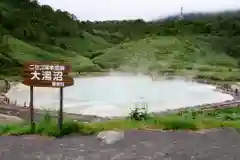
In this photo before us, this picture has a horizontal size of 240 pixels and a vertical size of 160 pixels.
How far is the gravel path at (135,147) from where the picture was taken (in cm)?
797

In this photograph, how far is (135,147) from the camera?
8.43 m

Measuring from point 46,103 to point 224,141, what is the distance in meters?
31.1

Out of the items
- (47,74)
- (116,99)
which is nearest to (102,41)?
(116,99)

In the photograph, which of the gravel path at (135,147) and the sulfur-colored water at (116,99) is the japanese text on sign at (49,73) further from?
the sulfur-colored water at (116,99)

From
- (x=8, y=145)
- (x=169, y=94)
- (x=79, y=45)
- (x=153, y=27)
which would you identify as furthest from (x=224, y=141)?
(x=153, y=27)

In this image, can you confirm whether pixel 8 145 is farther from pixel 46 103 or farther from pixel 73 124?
pixel 46 103

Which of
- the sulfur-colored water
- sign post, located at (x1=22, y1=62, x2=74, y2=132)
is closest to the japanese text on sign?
sign post, located at (x1=22, y1=62, x2=74, y2=132)

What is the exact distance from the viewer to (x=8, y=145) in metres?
8.91

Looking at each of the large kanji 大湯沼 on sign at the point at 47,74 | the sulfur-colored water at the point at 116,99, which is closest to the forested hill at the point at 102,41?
the sulfur-colored water at the point at 116,99

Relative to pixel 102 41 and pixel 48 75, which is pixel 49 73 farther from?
pixel 102 41

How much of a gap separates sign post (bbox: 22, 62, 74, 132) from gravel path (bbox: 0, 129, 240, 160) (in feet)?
3.08

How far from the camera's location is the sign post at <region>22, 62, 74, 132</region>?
9.80 metres

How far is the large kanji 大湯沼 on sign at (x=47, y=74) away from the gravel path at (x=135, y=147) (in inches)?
52.6

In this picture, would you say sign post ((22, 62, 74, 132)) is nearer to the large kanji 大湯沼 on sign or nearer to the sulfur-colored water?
the large kanji 大湯沼 on sign
